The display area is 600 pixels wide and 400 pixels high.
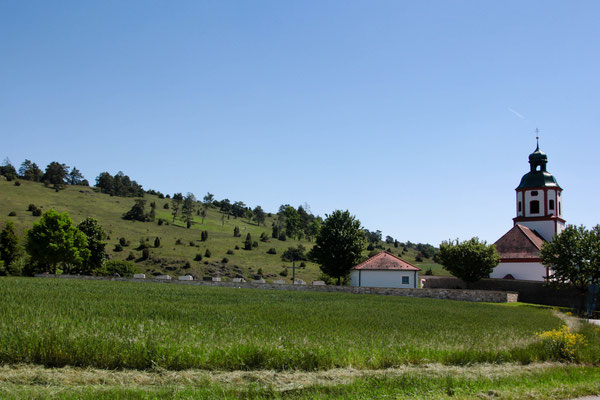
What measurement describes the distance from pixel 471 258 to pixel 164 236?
73.0 metres

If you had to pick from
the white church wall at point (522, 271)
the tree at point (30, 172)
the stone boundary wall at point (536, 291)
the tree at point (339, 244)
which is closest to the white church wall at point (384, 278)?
the tree at point (339, 244)

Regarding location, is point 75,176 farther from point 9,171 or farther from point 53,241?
point 53,241

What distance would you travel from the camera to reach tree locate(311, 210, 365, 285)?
200 feet

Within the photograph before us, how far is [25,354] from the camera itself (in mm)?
11227

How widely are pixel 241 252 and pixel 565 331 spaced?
295 ft

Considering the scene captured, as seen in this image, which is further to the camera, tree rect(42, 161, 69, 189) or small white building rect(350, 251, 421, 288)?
tree rect(42, 161, 69, 189)

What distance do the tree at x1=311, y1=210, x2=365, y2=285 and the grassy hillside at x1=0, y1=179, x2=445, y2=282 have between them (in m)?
27.7

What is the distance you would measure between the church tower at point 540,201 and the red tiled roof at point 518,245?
4.71 m

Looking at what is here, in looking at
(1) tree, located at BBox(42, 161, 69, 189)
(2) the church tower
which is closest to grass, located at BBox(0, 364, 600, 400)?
(2) the church tower

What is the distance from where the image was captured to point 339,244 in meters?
60.8

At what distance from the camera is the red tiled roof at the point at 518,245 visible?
5812 centimetres

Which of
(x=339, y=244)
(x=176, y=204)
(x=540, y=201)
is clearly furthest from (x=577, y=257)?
(x=176, y=204)

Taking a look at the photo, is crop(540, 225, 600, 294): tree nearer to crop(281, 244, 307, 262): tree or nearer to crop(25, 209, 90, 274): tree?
crop(25, 209, 90, 274): tree

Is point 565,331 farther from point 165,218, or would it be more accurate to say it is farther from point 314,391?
point 165,218
